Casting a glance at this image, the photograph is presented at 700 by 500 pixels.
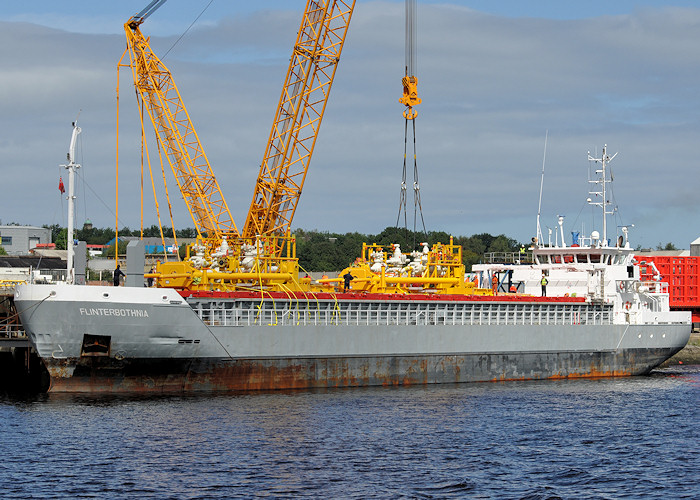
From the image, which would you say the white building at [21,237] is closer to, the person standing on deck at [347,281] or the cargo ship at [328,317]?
the cargo ship at [328,317]

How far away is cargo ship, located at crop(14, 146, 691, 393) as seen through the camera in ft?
132

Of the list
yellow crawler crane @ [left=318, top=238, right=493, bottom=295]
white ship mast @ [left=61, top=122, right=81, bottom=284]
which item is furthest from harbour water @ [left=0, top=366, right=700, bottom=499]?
yellow crawler crane @ [left=318, top=238, right=493, bottom=295]

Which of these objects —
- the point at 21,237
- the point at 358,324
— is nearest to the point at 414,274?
the point at 358,324

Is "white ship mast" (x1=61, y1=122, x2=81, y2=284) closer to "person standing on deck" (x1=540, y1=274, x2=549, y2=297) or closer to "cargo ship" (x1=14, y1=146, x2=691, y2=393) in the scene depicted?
"cargo ship" (x1=14, y1=146, x2=691, y2=393)

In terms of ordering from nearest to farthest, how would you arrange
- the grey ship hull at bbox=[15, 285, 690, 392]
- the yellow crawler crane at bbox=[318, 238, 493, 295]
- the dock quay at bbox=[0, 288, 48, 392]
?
the grey ship hull at bbox=[15, 285, 690, 392], the dock quay at bbox=[0, 288, 48, 392], the yellow crawler crane at bbox=[318, 238, 493, 295]

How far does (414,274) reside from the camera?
53906 millimetres

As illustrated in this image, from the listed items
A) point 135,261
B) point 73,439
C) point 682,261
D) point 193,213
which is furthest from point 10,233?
point 73,439

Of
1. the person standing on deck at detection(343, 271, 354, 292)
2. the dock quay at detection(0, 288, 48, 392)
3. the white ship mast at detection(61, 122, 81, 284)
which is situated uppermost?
the white ship mast at detection(61, 122, 81, 284)

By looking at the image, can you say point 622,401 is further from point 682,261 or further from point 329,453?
point 682,261

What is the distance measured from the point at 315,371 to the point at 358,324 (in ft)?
12.0

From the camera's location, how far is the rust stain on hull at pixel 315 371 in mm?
40531

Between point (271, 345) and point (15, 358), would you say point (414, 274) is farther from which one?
point (15, 358)

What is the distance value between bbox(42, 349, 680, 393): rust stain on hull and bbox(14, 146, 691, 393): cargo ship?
0.06m

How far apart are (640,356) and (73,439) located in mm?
36877
